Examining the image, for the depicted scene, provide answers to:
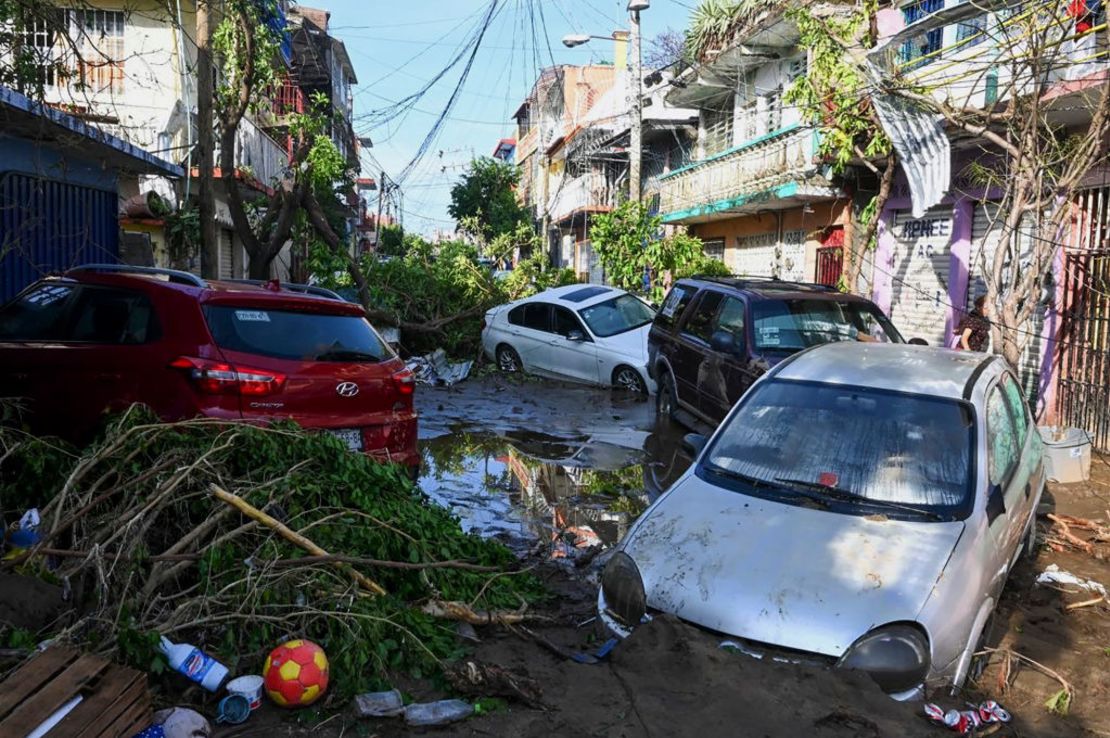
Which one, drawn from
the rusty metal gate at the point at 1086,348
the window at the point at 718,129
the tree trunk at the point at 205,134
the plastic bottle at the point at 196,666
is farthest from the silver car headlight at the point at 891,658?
the window at the point at 718,129

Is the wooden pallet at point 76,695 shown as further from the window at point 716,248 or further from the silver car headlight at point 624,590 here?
the window at point 716,248

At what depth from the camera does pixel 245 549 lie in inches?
170

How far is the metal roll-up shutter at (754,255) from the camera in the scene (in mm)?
21984

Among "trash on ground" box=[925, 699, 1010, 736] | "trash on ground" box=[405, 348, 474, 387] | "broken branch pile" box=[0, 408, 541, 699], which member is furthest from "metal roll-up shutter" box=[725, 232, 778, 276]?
"trash on ground" box=[925, 699, 1010, 736]

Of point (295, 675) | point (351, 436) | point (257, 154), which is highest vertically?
point (257, 154)

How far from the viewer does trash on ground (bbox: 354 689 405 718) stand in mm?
3515

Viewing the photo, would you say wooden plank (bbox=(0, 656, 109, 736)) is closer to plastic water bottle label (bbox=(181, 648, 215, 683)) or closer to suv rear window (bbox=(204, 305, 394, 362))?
plastic water bottle label (bbox=(181, 648, 215, 683))

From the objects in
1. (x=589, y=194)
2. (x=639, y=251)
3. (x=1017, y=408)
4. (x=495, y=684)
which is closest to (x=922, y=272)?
(x=639, y=251)

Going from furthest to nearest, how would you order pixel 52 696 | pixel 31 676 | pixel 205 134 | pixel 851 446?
pixel 205 134 → pixel 851 446 → pixel 31 676 → pixel 52 696

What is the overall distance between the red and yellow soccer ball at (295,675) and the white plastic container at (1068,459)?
7782 millimetres

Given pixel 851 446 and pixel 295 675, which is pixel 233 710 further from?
pixel 851 446

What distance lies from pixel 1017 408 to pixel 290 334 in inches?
196

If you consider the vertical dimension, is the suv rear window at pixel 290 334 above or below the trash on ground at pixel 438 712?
above

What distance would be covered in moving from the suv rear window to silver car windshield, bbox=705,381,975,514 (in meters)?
2.59
